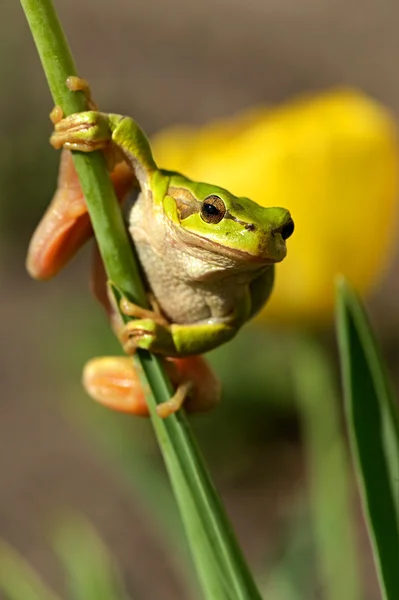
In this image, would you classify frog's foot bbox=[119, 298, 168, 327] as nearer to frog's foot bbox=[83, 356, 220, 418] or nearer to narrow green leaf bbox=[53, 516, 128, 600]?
frog's foot bbox=[83, 356, 220, 418]

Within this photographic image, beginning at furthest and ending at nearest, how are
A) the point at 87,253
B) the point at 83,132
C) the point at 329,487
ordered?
the point at 87,253 < the point at 329,487 < the point at 83,132

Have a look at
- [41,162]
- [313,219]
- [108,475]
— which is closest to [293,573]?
[313,219]

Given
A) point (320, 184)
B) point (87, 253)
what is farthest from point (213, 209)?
point (87, 253)

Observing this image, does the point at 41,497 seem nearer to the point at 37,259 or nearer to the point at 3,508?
the point at 3,508

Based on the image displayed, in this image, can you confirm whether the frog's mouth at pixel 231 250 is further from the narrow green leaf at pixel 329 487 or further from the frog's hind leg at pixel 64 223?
the narrow green leaf at pixel 329 487

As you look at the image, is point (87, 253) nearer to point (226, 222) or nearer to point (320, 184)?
point (320, 184)

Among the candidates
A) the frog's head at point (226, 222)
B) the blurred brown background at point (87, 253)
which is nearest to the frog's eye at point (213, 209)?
the frog's head at point (226, 222)

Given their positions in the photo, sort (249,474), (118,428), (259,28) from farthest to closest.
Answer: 1. (259,28)
2. (249,474)
3. (118,428)

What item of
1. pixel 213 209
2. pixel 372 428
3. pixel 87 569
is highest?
pixel 213 209
